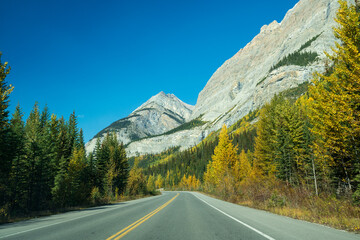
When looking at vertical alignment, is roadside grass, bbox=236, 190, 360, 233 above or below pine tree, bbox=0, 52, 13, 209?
below

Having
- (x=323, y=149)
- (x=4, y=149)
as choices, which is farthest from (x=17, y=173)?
(x=323, y=149)

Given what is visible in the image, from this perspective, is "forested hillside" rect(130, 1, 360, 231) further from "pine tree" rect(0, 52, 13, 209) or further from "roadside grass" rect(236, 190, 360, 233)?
"pine tree" rect(0, 52, 13, 209)

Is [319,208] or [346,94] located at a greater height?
[346,94]

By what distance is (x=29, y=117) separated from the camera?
46.6 metres

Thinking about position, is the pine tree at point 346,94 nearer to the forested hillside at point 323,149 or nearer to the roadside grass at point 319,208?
the forested hillside at point 323,149

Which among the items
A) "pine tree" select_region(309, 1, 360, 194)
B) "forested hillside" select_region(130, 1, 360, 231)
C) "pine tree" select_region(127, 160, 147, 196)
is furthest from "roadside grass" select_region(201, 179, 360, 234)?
"pine tree" select_region(127, 160, 147, 196)

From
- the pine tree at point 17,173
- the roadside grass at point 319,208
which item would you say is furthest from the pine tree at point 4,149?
the roadside grass at point 319,208

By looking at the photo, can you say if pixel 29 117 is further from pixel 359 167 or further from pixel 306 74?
pixel 306 74

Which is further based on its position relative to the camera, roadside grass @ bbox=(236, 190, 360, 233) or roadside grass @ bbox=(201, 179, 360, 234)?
roadside grass @ bbox=(201, 179, 360, 234)

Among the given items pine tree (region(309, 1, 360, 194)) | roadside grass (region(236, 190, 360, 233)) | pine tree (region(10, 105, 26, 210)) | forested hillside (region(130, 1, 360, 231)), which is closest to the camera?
roadside grass (region(236, 190, 360, 233))

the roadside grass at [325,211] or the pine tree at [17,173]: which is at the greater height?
the pine tree at [17,173]

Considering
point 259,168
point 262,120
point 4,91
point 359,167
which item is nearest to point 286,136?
point 262,120

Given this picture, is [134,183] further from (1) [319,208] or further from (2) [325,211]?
(2) [325,211]

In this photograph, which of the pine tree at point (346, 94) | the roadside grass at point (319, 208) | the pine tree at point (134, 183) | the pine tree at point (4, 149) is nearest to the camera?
the roadside grass at point (319, 208)
